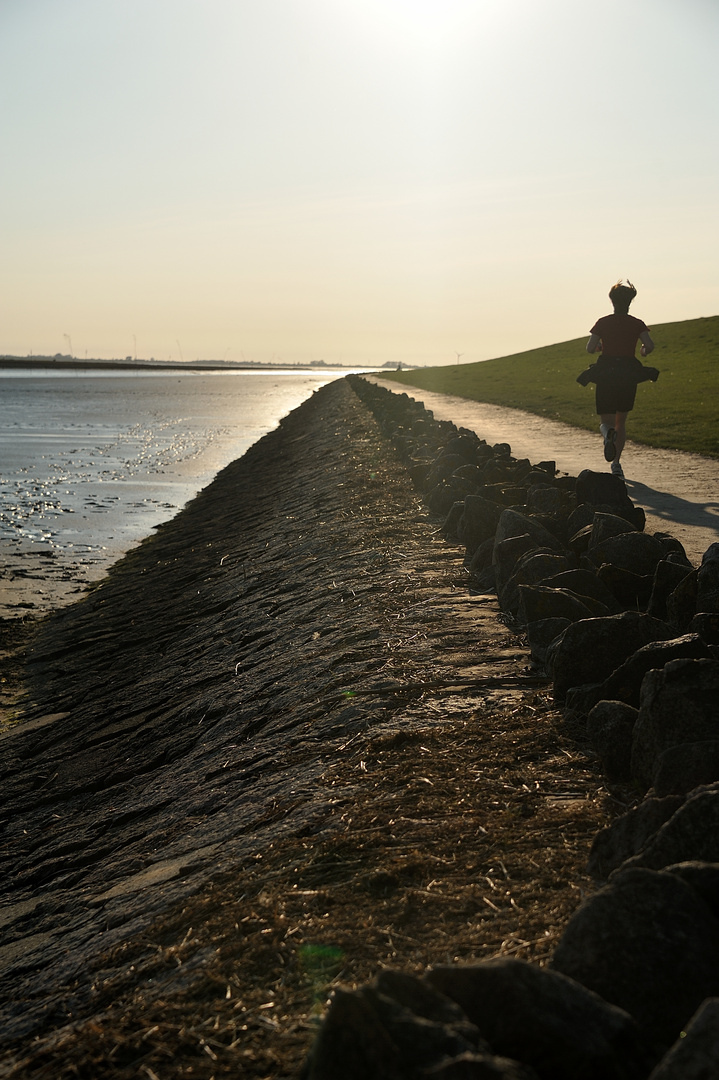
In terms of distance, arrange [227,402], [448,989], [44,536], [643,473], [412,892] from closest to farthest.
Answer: [448,989]
[412,892]
[643,473]
[44,536]
[227,402]

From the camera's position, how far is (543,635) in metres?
4.89

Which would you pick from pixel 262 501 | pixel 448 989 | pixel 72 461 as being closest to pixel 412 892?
pixel 448 989

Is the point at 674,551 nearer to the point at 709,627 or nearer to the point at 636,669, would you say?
the point at 709,627

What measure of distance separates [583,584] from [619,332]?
677 centimetres

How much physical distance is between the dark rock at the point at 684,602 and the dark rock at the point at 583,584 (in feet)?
1.87

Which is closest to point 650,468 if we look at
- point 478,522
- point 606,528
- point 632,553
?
point 478,522

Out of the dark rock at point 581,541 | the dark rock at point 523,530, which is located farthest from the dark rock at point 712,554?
the dark rock at point 523,530

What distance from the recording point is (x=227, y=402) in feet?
255

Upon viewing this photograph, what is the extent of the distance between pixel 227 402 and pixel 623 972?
256 feet

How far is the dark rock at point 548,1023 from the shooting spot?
5.89 feet

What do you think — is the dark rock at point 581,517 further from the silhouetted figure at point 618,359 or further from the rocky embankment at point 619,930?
the silhouetted figure at point 618,359

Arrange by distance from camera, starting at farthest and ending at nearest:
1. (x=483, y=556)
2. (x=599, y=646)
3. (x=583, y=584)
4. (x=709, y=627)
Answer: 1. (x=483, y=556)
2. (x=583, y=584)
3. (x=599, y=646)
4. (x=709, y=627)

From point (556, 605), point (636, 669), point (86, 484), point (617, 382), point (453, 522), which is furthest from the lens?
point (86, 484)

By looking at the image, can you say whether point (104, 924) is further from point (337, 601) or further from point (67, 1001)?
point (337, 601)
